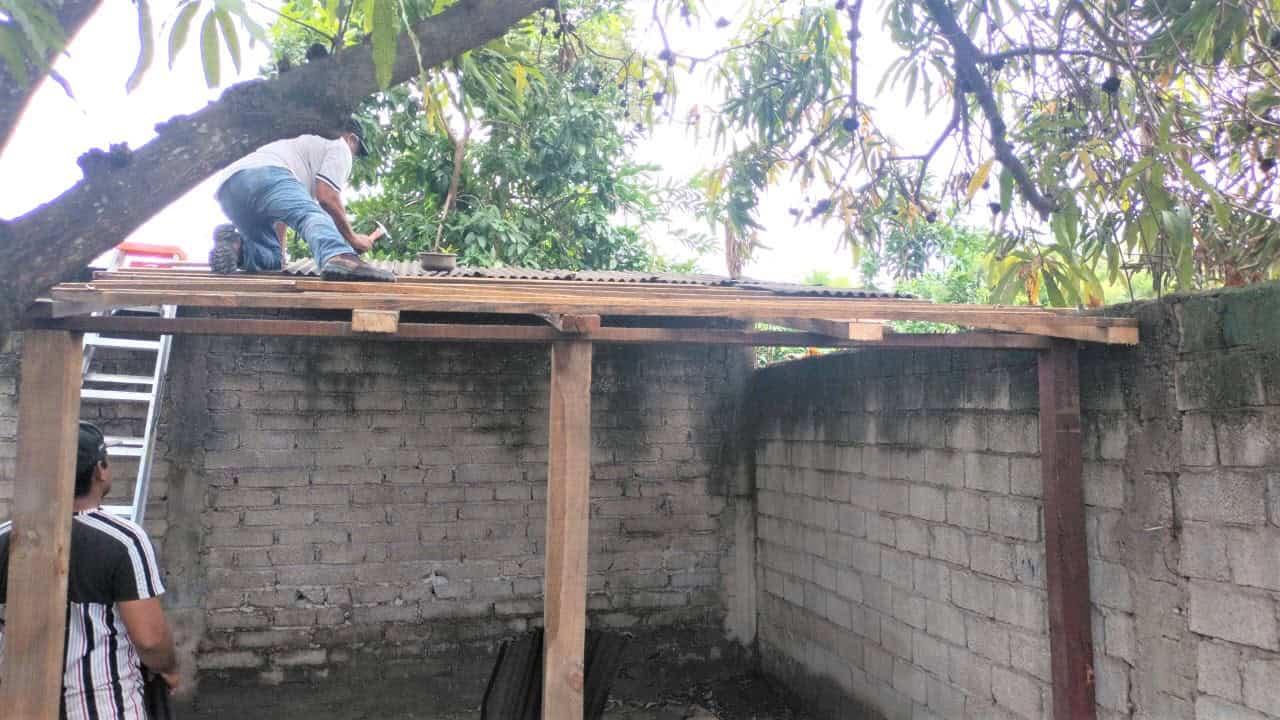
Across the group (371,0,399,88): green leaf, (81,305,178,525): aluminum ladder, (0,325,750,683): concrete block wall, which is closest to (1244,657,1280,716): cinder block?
(371,0,399,88): green leaf

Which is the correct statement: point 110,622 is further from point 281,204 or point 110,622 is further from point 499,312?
point 281,204

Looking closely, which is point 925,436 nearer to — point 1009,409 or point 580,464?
point 1009,409

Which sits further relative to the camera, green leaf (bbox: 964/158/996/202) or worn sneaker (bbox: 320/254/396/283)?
green leaf (bbox: 964/158/996/202)

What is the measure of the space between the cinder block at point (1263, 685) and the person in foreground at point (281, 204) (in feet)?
9.68

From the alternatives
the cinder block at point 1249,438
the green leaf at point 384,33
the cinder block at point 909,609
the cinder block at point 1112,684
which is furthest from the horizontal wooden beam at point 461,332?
the cinder block at point 909,609

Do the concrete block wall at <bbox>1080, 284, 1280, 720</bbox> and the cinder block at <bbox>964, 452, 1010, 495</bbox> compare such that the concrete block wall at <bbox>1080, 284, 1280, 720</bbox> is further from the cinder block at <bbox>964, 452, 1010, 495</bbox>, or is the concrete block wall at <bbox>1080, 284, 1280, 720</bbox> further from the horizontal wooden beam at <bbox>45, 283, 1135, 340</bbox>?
the cinder block at <bbox>964, 452, 1010, 495</bbox>

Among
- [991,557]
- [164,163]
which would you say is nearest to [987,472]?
[991,557]

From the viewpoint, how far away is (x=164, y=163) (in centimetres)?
205

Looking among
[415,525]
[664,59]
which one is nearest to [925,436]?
[664,59]

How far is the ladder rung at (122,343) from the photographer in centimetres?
454

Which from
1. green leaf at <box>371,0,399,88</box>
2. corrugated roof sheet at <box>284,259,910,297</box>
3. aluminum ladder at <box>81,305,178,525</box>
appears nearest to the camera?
green leaf at <box>371,0,399,88</box>

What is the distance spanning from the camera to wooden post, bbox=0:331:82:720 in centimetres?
246

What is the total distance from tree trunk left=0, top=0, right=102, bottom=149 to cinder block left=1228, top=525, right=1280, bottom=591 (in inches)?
126

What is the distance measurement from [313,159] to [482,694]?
3.25 metres
